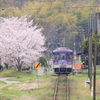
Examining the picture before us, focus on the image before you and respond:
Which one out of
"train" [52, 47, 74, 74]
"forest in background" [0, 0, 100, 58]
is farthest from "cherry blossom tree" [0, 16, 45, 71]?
"forest in background" [0, 0, 100, 58]

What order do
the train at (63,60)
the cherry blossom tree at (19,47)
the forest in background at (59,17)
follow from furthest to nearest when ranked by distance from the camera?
the forest in background at (59,17)
the cherry blossom tree at (19,47)
the train at (63,60)

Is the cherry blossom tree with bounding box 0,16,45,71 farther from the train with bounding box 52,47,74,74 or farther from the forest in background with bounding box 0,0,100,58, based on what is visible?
the forest in background with bounding box 0,0,100,58

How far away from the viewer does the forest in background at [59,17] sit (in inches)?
3730

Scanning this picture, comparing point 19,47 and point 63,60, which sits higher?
point 19,47

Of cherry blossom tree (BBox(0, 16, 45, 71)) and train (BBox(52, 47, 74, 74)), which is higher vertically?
cherry blossom tree (BBox(0, 16, 45, 71))

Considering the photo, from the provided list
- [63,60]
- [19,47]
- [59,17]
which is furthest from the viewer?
[59,17]

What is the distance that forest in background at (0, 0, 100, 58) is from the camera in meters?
94.8

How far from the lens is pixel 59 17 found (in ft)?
343

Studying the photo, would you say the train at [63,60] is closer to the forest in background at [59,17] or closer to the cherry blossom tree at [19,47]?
the cherry blossom tree at [19,47]

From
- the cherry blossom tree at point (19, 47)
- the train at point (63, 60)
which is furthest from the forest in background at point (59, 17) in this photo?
the train at point (63, 60)

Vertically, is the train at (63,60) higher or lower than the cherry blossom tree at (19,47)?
lower

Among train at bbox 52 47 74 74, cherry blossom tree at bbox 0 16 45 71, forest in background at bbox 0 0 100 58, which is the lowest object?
train at bbox 52 47 74 74

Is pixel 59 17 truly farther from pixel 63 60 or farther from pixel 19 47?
pixel 63 60

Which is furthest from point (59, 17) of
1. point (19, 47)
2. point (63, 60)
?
point (63, 60)
